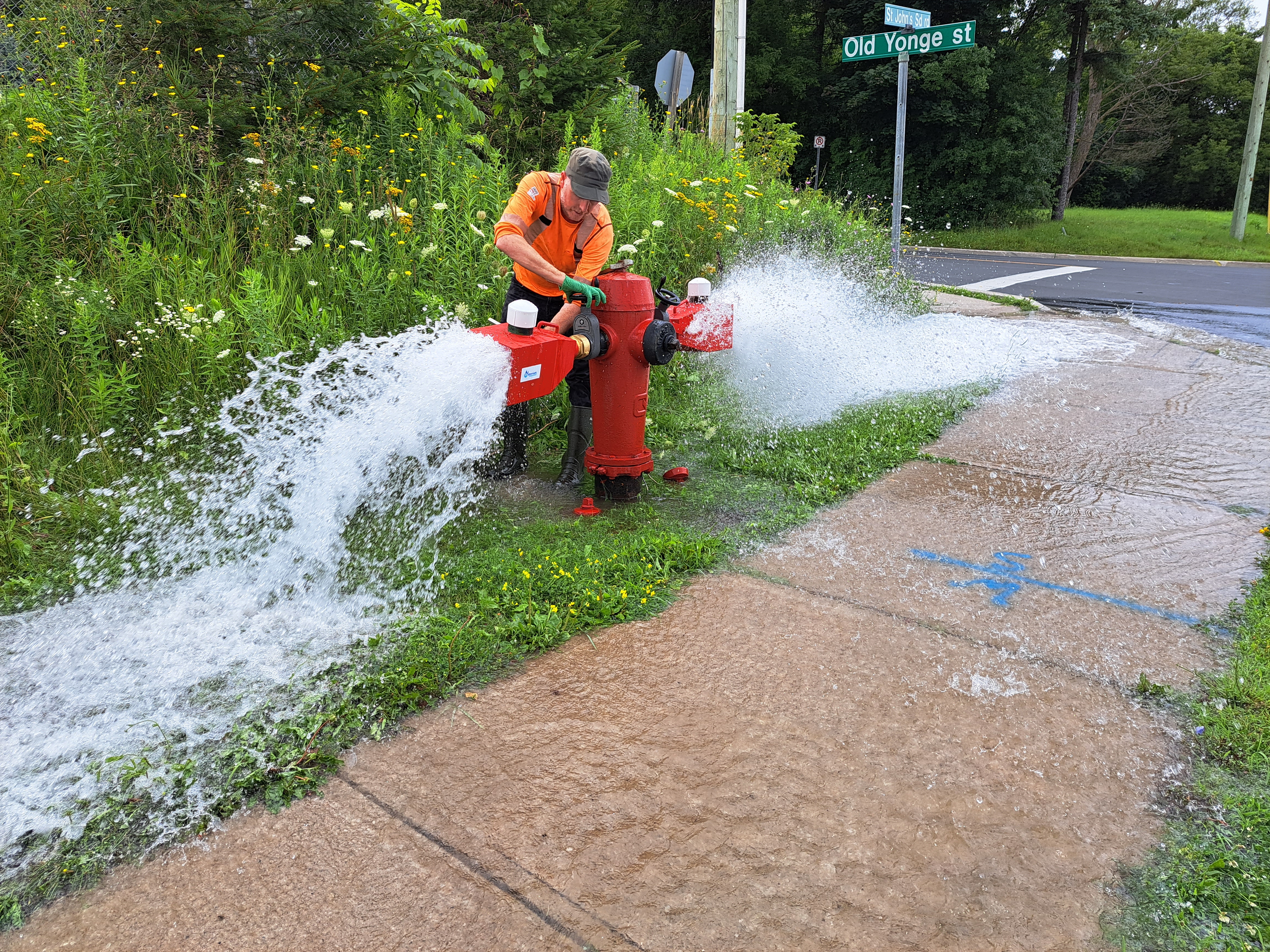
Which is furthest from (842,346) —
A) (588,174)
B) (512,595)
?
(512,595)

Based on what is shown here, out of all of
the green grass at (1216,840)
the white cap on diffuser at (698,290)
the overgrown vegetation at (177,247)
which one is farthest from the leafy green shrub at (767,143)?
the green grass at (1216,840)

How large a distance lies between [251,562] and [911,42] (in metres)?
7.13

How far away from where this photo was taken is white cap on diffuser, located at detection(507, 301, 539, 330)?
321cm

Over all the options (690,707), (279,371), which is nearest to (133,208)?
(279,371)

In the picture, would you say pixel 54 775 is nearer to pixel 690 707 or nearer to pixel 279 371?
pixel 690 707

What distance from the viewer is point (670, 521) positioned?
3.86 meters

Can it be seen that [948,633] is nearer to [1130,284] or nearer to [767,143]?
[767,143]

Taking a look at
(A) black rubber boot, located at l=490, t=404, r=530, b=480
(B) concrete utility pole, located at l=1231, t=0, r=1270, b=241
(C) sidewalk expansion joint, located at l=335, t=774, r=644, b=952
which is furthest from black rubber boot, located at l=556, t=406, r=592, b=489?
(B) concrete utility pole, located at l=1231, t=0, r=1270, b=241

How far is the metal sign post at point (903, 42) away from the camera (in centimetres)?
745

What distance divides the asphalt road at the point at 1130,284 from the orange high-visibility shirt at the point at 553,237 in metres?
6.97

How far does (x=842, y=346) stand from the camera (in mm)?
6844

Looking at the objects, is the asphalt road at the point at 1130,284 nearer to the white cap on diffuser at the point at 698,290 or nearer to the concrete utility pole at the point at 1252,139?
the concrete utility pole at the point at 1252,139

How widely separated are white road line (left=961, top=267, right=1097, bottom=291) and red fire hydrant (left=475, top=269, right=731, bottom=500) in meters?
8.51

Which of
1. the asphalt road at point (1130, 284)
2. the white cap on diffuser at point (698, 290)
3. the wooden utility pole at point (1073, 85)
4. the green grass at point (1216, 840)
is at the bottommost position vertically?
the green grass at point (1216, 840)
